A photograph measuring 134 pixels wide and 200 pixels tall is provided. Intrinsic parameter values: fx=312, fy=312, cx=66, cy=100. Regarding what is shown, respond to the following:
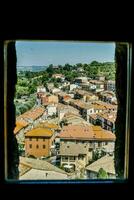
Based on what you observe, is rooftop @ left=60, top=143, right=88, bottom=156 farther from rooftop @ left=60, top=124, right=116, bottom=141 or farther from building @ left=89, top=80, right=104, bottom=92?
building @ left=89, top=80, right=104, bottom=92

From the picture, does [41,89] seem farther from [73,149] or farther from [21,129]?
[73,149]

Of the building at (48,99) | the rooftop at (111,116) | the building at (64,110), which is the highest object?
the building at (48,99)

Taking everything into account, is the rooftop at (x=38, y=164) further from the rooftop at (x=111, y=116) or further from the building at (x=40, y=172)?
the rooftop at (x=111, y=116)
